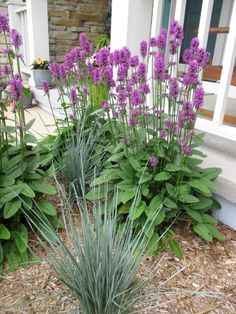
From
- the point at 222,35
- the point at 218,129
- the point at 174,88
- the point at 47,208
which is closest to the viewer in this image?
the point at 174,88

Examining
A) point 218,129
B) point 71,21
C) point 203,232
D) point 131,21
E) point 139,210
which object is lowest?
point 203,232

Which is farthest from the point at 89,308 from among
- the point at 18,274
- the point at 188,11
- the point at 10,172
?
the point at 188,11

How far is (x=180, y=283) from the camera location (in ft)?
4.25

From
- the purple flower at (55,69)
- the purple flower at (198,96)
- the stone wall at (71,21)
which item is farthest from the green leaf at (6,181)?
the stone wall at (71,21)

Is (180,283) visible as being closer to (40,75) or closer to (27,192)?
(27,192)

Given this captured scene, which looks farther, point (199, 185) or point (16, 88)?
point (199, 185)

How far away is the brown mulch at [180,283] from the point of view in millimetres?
1159

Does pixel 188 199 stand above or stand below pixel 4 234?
above

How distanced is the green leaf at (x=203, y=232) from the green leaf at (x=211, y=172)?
0.89 feet

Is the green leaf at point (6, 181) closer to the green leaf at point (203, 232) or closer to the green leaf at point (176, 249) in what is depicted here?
the green leaf at point (176, 249)

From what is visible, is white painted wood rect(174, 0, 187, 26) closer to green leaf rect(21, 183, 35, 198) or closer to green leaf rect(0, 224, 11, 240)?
green leaf rect(21, 183, 35, 198)

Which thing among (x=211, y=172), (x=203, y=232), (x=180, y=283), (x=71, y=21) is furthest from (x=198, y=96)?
(x=71, y=21)

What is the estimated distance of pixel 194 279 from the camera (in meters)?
1.32

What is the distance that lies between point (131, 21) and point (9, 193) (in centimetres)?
165
